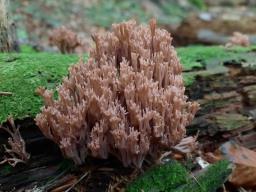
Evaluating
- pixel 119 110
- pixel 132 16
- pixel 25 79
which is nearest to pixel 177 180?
pixel 119 110

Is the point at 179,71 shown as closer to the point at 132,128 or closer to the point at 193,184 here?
the point at 132,128

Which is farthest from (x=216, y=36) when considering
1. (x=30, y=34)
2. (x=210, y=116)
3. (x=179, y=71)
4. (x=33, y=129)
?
(x=33, y=129)

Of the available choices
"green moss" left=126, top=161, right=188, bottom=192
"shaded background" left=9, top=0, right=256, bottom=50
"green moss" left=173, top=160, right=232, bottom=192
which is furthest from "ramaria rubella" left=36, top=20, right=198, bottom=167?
"shaded background" left=9, top=0, right=256, bottom=50

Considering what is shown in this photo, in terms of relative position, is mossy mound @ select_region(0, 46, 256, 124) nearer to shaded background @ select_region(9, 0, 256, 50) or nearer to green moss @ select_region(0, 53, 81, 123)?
green moss @ select_region(0, 53, 81, 123)

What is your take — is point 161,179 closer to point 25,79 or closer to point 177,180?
point 177,180

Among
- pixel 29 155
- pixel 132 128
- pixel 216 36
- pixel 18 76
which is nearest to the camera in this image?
pixel 132 128

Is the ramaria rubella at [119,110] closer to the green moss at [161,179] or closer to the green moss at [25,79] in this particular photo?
the green moss at [161,179]
